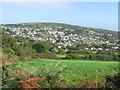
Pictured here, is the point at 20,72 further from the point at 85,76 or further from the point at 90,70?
the point at 90,70

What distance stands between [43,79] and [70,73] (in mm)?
1503

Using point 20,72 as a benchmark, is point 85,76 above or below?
below

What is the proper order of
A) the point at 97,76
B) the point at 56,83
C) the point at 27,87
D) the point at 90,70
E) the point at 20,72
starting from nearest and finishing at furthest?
1. the point at 27,87
2. the point at 56,83
3. the point at 20,72
4. the point at 97,76
5. the point at 90,70

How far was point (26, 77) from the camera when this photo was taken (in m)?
4.12

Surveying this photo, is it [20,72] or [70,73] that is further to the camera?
[70,73]

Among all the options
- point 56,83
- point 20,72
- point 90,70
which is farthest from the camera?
point 90,70

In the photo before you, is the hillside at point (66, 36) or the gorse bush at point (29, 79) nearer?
the gorse bush at point (29, 79)

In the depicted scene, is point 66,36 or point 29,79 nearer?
point 29,79

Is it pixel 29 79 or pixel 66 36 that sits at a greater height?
pixel 29 79

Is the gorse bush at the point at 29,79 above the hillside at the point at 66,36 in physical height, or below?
above

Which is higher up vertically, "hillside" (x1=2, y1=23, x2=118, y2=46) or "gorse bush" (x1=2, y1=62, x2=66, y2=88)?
"gorse bush" (x1=2, y1=62, x2=66, y2=88)

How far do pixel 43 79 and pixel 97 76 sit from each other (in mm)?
1880

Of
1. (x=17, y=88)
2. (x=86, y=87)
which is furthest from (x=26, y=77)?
(x=86, y=87)

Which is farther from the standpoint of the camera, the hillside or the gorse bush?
the hillside
